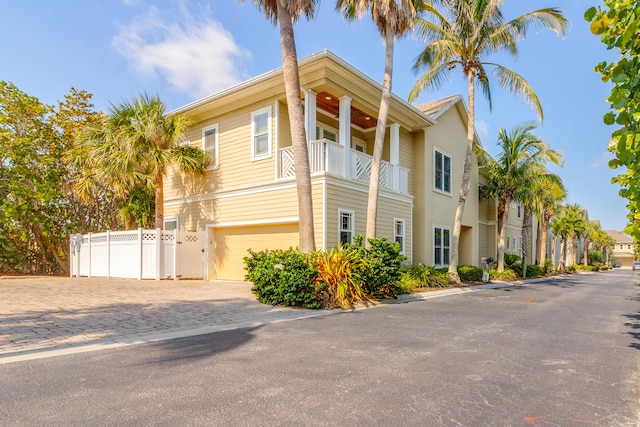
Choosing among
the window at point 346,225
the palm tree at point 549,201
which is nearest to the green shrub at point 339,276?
the window at point 346,225

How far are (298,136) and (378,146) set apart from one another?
9.72 feet

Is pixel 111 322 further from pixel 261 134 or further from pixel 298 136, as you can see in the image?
pixel 261 134

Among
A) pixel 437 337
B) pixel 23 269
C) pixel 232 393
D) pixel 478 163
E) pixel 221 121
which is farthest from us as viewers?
pixel 478 163

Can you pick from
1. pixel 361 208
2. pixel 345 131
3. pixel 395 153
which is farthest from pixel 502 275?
pixel 345 131

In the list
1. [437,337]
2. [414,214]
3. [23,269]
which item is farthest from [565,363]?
[23,269]

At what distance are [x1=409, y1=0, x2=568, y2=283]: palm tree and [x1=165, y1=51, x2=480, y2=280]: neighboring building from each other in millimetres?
2053

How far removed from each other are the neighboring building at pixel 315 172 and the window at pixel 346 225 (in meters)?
0.04

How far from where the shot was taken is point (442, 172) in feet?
65.3

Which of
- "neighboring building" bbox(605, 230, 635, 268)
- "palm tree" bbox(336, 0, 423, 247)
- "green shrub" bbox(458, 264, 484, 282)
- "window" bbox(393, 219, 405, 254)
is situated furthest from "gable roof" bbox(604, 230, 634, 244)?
"palm tree" bbox(336, 0, 423, 247)

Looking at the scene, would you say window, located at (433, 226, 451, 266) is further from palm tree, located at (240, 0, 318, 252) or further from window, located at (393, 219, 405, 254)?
palm tree, located at (240, 0, 318, 252)

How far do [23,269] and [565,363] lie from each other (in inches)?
943

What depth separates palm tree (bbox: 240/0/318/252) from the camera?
10.5 m

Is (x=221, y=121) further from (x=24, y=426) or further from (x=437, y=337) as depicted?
(x=24, y=426)

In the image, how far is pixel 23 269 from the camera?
2008cm
